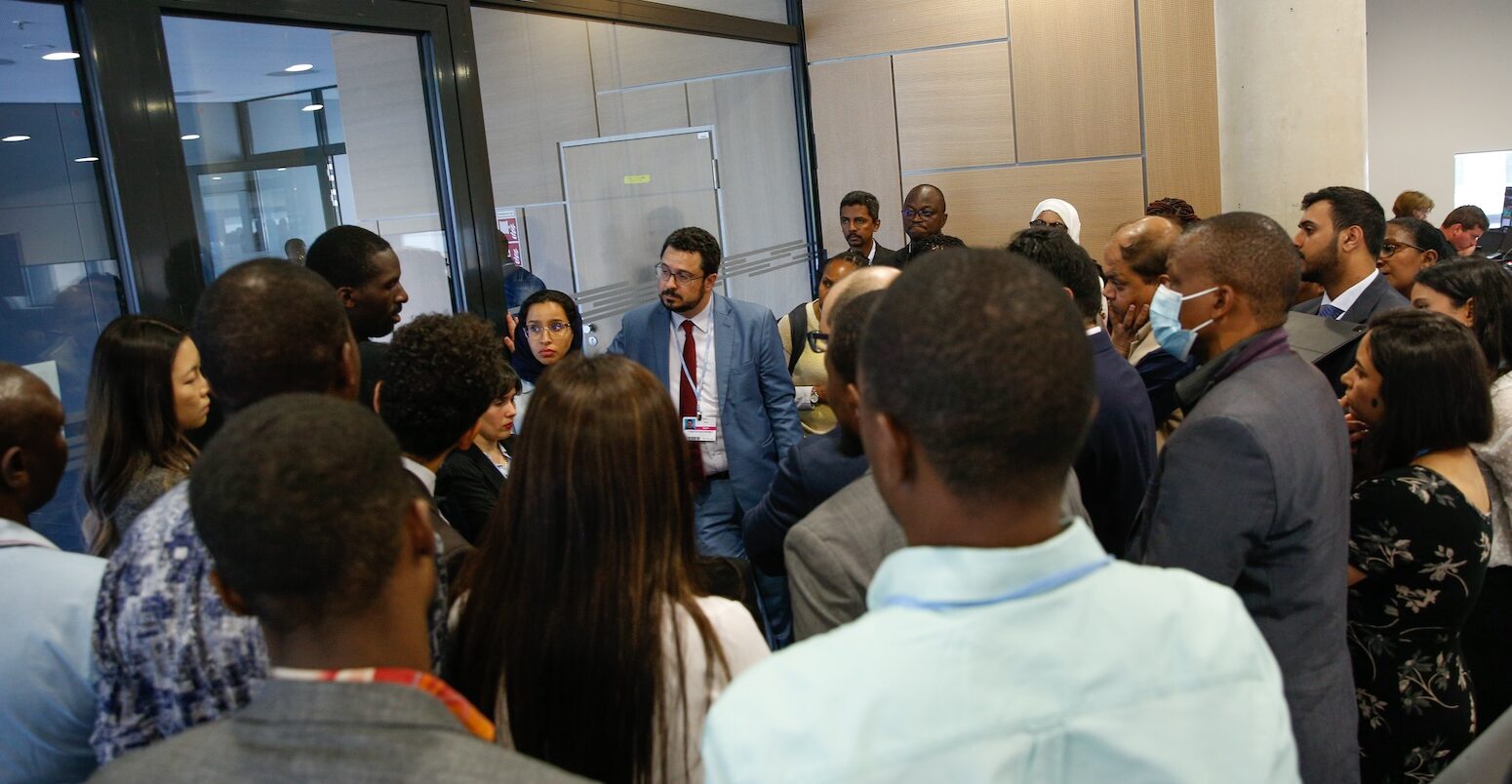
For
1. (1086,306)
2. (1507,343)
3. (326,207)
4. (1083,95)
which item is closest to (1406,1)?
(1083,95)

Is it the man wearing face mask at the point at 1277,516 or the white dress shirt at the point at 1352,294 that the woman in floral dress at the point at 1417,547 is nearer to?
the man wearing face mask at the point at 1277,516

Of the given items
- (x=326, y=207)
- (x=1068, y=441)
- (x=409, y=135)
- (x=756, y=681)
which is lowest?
(x=756, y=681)

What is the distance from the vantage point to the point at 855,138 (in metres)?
6.88

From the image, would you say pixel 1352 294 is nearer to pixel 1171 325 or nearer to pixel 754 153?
pixel 1171 325

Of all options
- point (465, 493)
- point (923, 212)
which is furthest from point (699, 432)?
point (923, 212)

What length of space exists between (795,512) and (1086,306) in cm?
104

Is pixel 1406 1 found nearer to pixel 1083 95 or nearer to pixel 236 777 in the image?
pixel 1083 95

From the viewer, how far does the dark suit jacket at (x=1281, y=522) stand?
1773 mm

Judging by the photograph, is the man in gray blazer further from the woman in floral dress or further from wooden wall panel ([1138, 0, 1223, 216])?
wooden wall panel ([1138, 0, 1223, 216])

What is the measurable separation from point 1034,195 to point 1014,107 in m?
0.55

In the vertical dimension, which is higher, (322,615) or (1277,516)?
(322,615)

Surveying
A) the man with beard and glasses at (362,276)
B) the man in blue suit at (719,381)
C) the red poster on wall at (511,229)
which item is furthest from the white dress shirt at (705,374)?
the man with beard and glasses at (362,276)

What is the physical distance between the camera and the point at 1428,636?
6.98 feet

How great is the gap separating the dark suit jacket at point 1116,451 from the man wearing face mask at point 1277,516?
30 cm
